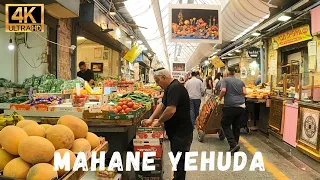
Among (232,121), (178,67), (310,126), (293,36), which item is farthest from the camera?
(178,67)

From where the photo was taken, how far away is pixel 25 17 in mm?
4367

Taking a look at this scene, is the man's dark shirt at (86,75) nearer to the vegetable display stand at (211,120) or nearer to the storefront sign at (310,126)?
the vegetable display stand at (211,120)

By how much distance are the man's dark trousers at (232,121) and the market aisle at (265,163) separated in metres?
0.40

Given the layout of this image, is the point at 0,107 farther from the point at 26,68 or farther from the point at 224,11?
the point at 224,11

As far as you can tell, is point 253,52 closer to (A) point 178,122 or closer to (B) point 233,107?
(B) point 233,107

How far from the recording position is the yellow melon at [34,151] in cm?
186

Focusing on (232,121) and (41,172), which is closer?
(41,172)

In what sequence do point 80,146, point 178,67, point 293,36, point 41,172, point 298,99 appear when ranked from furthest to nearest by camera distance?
point 178,67 → point 293,36 → point 298,99 → point 80,146 → point 41,172

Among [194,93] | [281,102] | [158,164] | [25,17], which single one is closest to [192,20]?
[194,93]

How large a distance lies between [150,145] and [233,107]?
286cm

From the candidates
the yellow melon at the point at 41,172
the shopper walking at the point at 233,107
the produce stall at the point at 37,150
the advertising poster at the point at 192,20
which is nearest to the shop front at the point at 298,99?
the shopper walking at the point at 233,107

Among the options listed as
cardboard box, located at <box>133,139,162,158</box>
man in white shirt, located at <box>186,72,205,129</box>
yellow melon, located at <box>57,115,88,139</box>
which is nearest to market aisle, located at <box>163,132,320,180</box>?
cardboard box, located at <box>133,139,162,158</box>

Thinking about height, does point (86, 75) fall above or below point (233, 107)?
above

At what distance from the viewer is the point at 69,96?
19.1 ft
